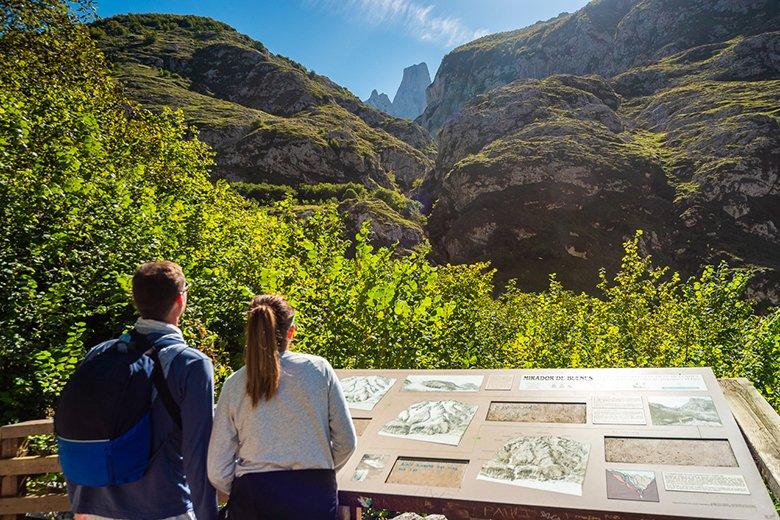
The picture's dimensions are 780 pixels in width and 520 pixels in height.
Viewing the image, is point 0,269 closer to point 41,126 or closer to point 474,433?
point 41,126

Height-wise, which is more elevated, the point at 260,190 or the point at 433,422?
the point at 260,190

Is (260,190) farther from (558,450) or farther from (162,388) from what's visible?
(558,450)

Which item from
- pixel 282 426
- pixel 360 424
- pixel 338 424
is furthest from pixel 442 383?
pixel 282 426

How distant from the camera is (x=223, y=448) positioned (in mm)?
2926

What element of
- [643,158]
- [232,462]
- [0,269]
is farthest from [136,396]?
[643,158]

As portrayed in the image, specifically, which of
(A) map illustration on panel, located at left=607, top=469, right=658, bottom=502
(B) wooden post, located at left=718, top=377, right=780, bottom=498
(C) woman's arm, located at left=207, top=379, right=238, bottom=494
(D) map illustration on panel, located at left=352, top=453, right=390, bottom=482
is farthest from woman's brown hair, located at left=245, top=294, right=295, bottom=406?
(B) wooden post, located at left=718, top=377, right=780, bottom=498

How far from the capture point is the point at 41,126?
9.05 metres

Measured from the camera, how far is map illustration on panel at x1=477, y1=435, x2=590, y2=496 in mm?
2871

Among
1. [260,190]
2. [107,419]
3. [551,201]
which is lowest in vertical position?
[107,419]

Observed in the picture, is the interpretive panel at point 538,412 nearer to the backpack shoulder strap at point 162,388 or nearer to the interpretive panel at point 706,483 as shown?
the interpretive panel at point 706,483

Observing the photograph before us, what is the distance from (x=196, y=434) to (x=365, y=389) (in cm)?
171

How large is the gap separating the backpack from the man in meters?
0.09

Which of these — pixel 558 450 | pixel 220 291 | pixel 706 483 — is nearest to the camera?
pixel 706 483

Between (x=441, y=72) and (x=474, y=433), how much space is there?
206 metres
